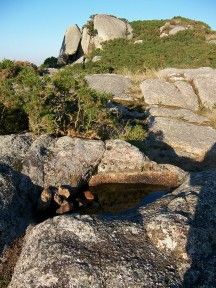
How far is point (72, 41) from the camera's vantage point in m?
81.6

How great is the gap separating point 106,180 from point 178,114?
15086 millimetres

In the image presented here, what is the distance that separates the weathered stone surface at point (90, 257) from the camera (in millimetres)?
13375

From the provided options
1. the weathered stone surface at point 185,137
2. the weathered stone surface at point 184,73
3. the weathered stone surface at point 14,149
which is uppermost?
the weathered stone surface at point 184,73

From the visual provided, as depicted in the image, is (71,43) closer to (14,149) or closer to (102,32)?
(102,32)

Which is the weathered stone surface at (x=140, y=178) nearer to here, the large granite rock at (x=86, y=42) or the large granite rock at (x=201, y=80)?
the large granite rock at (x=201, y=80)

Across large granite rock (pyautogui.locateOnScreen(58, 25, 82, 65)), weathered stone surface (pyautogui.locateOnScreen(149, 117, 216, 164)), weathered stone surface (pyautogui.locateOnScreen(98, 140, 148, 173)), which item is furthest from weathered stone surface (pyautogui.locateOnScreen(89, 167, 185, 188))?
large granite rock (pyautogui.locateOnScreen(58, 25, 82, 65))

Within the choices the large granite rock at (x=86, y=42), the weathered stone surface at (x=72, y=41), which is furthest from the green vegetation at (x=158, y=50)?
the weathered stone surface at (x=72, y=41)

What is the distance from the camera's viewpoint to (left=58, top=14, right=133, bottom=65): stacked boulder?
76.9m

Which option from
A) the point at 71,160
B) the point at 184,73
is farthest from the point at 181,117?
the point at 71,160

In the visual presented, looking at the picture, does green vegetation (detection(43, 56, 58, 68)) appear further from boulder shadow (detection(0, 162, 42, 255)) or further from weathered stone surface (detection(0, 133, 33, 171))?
boulder shadow (detection(0, 162, 42, 255))

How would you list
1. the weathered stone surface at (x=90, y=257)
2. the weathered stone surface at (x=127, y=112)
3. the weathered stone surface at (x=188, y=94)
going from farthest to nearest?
the weathered stone surface at (x=188, y=94) < the weathered stone surface at (x=127, y=112) < the weathered stone surface at (x=90, y=257)

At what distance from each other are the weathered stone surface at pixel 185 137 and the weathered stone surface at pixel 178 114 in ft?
4.39

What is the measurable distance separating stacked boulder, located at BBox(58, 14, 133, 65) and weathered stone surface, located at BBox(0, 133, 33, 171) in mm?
55483

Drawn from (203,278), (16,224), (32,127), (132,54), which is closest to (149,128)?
(32,127)
